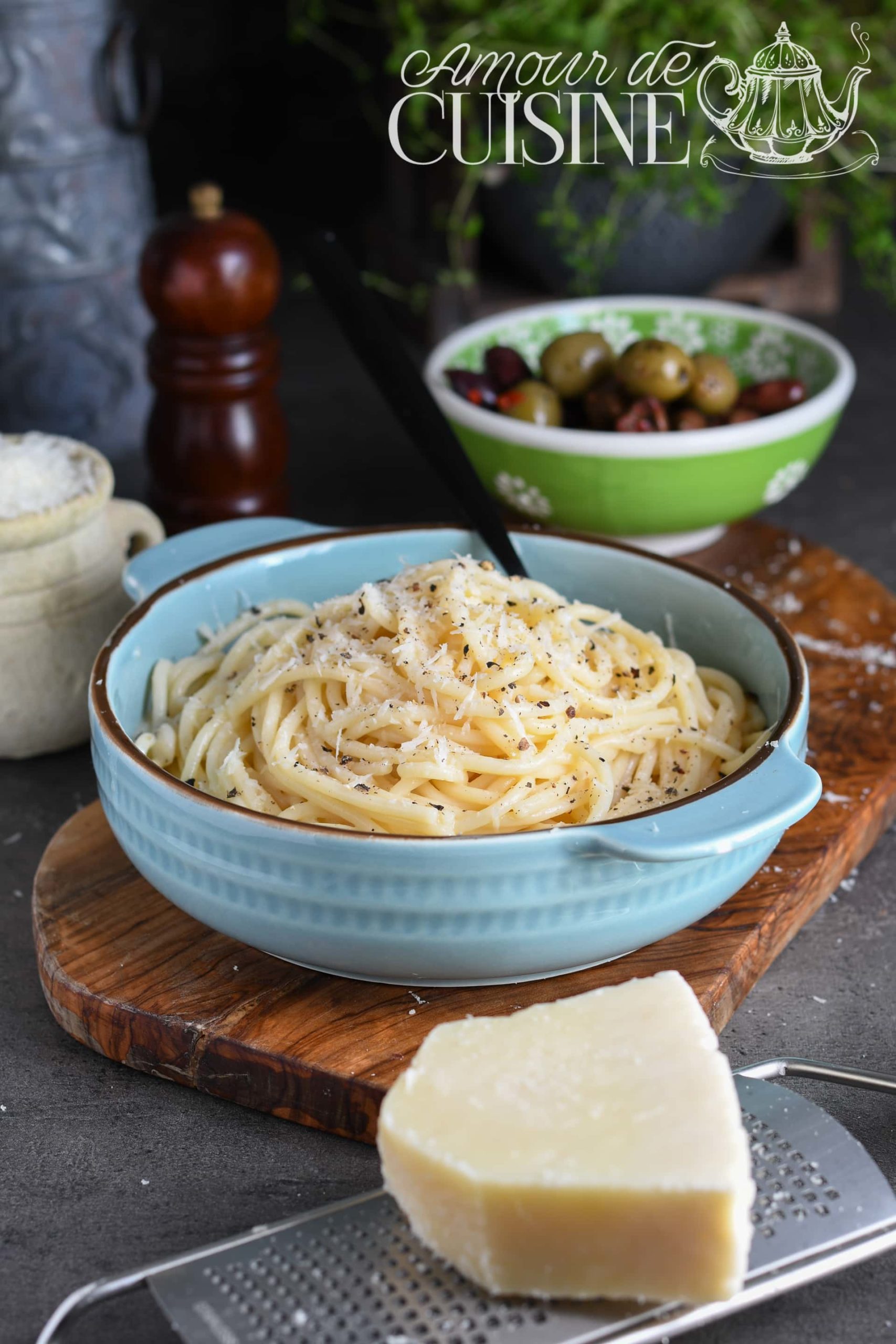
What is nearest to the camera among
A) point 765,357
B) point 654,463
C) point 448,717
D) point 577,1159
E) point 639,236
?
point 577,1159

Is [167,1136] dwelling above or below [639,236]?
below

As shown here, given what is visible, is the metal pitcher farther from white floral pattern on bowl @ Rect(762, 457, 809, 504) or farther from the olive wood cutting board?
the olive wood cutting board

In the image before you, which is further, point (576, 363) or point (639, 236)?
point (639, 236)

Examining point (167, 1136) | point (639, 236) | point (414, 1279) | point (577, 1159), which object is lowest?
point (167, 1136)

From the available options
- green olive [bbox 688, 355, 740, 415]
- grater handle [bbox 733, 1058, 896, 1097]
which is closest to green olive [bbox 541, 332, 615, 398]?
green olive [bbox 688, 355, 740, 415]

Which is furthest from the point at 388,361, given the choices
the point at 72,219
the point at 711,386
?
the point at 72,219

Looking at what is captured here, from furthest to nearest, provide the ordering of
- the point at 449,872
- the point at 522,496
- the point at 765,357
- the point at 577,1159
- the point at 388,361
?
the point at 765,357 < the point at 522,496 < the point at 388,361 < the point at 449,872 < the point at 577,1159

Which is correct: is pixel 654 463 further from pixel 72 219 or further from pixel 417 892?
pixel 72 219
